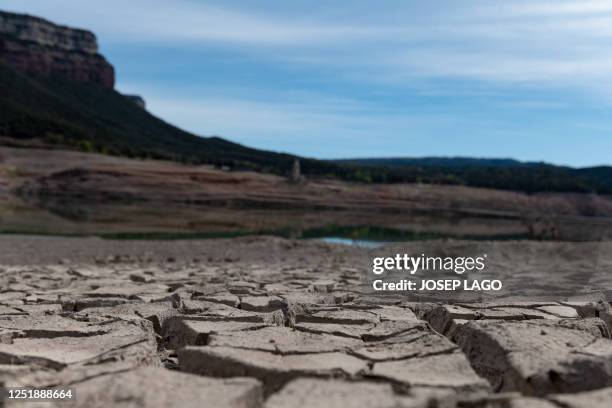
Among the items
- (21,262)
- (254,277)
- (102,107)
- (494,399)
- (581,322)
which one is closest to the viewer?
(494,399)

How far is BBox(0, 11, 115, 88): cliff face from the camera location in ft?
315

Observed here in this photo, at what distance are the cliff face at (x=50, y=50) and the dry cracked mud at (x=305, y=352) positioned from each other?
99.1 meters

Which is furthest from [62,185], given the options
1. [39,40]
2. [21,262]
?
[39,40]

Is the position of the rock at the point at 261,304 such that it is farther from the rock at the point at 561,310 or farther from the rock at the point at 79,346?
the rock at the point at 561,310

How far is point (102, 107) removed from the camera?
87.2m

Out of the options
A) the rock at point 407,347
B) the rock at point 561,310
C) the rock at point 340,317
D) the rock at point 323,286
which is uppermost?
the rock at point 561,310

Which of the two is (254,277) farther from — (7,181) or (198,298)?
(7,181)

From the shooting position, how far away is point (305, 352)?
96.0 inches

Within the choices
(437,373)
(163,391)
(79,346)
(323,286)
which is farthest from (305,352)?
(323,286)

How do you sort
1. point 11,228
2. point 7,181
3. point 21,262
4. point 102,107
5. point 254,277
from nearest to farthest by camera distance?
point 254,277, point 21,262, point 11,228, point 7,181, point 102,107

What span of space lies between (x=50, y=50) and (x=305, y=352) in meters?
110

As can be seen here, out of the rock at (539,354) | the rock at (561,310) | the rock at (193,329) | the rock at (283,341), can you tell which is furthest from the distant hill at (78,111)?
the rock at (539,354)

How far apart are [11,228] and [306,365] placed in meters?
15.5

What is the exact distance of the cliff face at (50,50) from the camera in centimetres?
9594
